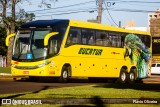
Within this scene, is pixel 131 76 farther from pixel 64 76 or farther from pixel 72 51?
pixel 64 76

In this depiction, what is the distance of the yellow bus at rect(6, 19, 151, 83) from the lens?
2591 centimetres

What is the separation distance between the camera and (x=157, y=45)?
61.3 metres

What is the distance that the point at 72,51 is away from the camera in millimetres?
26953

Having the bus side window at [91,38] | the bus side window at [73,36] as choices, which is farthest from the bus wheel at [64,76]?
the bus side window at [91,38]

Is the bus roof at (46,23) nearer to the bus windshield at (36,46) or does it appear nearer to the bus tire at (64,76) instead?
the bus windshield at (36,46)

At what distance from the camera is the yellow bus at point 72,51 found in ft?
85.0

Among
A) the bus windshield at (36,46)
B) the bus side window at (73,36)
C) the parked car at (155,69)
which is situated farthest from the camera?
the parked car at (155,69)

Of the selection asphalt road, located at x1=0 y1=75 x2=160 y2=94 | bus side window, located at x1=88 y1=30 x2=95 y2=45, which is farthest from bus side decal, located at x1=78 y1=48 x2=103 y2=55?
asphalt road, located at x1=0 y1=75 x2=160 y2=94

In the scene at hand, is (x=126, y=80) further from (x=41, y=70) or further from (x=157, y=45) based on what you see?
(x=157, y=45)

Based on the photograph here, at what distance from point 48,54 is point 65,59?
52.1 inches

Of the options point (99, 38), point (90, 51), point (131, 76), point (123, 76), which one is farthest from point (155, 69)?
point (90, 51)

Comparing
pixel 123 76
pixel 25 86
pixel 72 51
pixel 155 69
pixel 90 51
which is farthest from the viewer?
pixel 155 69

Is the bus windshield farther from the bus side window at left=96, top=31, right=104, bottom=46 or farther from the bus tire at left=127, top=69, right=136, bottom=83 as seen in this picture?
the bus tire at left=127, top=69, right=136, bottom=83

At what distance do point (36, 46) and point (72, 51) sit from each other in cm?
223
